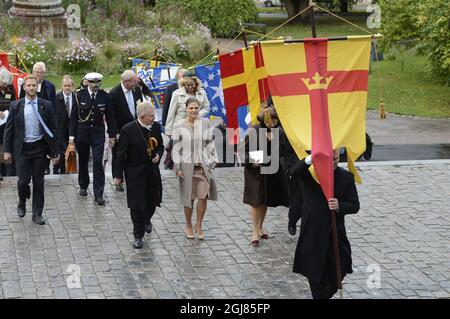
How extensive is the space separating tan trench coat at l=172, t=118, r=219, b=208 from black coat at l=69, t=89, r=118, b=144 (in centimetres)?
193

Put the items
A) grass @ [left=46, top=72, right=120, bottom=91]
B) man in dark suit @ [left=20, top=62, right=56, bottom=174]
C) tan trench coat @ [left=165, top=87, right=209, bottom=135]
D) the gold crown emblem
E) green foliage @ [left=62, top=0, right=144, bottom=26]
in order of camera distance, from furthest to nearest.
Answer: green foliage @ [left=62, top=0, right=144, bottom=26]
grass @ [left=46, top=72, right=120, bottom=91]
man in dark suit @ [left=20, top=62, right=56, bottom=174]
tan trench coat @ [left=165, top=87, right=209, bottom=135]
the gold crown emblem

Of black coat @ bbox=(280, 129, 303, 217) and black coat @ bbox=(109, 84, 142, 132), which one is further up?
black coat @ bbox=(109, 84, 142, 132)

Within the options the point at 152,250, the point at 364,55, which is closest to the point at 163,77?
the point at 152,250

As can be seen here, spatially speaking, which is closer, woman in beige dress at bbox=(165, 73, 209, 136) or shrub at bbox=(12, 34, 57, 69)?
woman in beige dress at bbox=(165, 73, 209, 136)

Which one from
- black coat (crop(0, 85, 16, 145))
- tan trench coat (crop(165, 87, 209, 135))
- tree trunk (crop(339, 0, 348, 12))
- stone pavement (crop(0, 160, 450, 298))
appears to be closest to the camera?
stone pavement (crop(0, 160, 450, 298))

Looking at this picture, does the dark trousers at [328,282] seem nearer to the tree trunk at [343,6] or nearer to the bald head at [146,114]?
the bald head at [146,114]

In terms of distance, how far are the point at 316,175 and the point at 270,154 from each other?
2847 mm

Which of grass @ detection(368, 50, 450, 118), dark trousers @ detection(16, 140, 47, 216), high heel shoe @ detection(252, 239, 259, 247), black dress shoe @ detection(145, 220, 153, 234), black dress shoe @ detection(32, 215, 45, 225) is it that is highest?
dark trousers @ detection(16, 140, 47, 216)

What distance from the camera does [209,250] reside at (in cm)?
1115

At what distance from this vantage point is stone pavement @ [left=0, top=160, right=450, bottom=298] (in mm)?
9773

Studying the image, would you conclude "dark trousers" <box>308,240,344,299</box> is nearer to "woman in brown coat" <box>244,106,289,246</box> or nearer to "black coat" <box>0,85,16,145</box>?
"woman in brown coat" <box>244,106,289,246</box>

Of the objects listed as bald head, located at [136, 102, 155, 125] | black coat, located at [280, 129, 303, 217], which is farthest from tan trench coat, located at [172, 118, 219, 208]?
black coat, located at [280, 129, 303, 217]

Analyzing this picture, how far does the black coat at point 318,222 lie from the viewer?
864 cm
